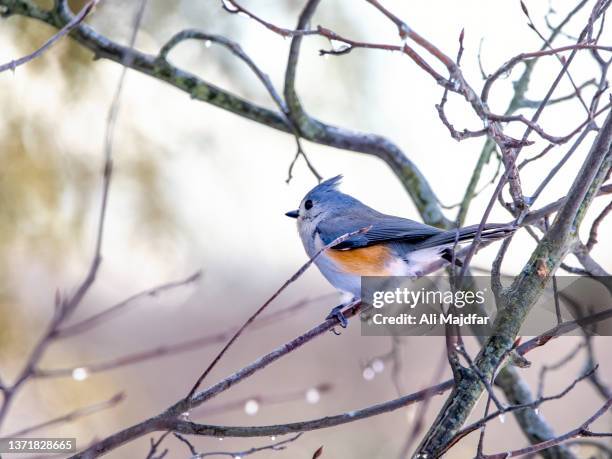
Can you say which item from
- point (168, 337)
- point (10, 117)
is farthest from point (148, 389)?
point (10, 117)

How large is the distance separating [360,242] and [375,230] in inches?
2.8

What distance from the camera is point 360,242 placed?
232cm

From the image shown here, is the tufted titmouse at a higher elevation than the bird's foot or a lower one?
higher

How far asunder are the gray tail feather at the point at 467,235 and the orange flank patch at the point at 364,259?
0.46 feet

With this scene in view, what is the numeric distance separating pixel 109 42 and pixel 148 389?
5.66 ft

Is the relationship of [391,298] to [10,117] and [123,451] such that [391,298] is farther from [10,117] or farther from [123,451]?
[123,451]

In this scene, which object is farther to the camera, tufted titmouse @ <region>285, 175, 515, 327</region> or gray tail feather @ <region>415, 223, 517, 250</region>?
tufted titmouse @ <region>285, 175, 515, 327</region>

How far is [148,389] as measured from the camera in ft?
11.2

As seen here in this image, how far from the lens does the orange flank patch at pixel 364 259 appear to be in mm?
2275

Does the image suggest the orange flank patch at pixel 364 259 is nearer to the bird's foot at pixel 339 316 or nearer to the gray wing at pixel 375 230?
the gray wing at pixel 375 230

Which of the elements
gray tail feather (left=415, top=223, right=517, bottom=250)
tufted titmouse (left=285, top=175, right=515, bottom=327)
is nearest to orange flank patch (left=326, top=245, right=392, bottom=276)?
tufted titmouse (left=285, top=175, right=515, bottom=327)

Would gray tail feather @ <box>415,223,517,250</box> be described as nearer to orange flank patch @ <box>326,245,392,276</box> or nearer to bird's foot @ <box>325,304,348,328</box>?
orange flank patch @ <box>326,245,392,276</box>

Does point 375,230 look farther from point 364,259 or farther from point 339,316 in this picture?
point 339,316

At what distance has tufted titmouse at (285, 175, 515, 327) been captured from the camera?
2158 mm
